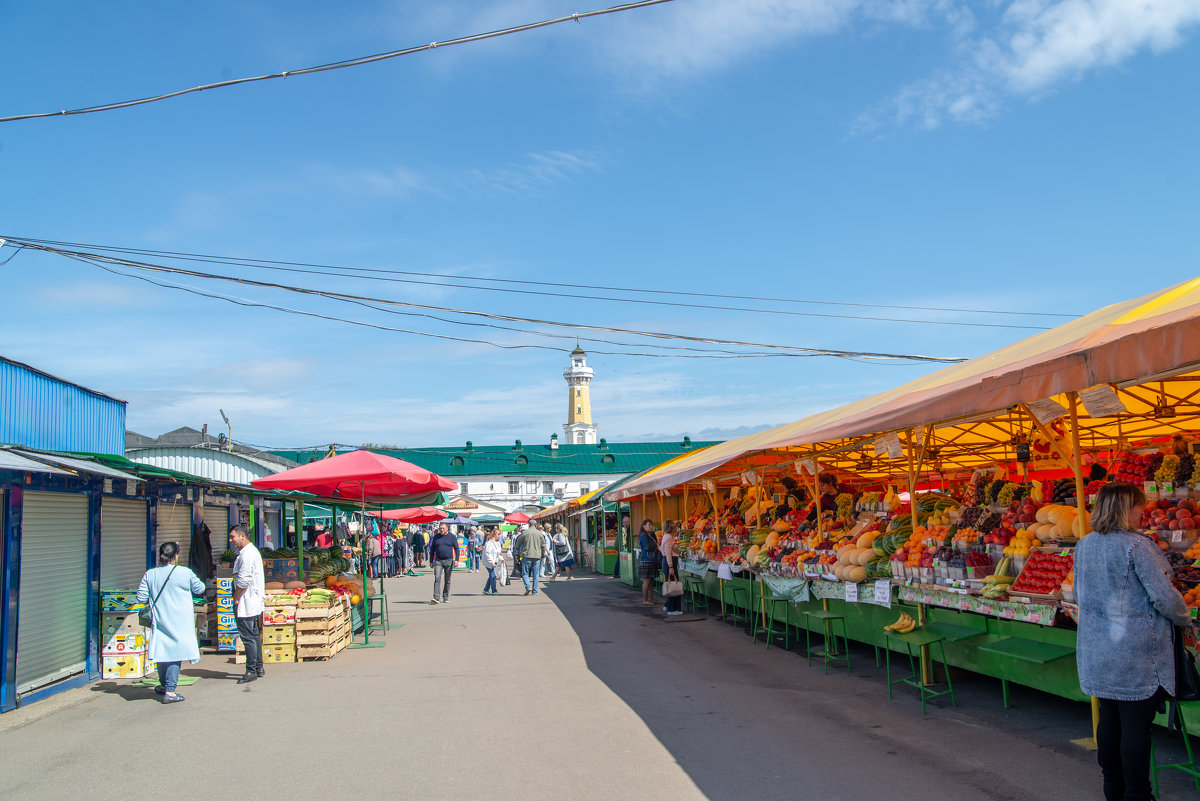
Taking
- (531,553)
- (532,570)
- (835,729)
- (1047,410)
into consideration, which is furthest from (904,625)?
(532,570)

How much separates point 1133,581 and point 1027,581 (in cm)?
231

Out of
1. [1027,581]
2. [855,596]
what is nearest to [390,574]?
[855,596]

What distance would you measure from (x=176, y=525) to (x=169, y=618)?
18.1 ft

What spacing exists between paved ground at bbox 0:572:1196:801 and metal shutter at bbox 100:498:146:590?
66.6 inches

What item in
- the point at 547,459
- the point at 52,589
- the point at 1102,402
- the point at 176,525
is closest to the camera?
the point at 1102,402

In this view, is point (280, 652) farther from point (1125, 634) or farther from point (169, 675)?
point (1125, 634)

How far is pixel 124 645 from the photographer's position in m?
10.1

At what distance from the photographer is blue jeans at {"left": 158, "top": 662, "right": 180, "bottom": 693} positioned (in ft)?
28.8

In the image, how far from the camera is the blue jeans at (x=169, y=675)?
8.79 meters

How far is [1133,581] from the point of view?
466cm

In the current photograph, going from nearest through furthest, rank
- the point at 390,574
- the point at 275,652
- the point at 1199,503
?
the point at 1199,503 < the point at 275,652 < the point at 390,574

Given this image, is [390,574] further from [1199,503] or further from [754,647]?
[1199,503]

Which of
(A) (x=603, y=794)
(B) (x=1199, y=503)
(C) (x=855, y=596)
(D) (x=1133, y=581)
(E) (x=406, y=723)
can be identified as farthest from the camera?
(C) (x=855, y=596)

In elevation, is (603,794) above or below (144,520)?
below
